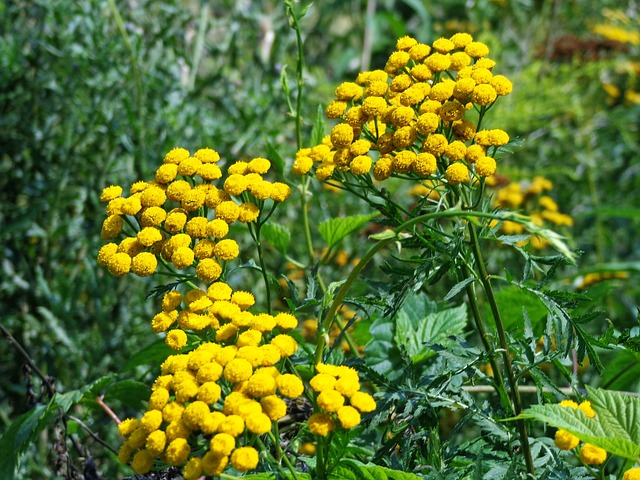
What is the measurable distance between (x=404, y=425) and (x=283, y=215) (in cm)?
205

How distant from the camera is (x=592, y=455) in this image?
118 cm

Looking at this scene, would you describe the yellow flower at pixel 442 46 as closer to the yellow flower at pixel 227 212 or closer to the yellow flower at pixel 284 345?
the yellow flower at pixel 227 212

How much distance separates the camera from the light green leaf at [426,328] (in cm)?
169

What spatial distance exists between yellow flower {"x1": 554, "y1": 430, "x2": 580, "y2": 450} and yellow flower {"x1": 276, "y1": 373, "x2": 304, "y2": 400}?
375 millimetres

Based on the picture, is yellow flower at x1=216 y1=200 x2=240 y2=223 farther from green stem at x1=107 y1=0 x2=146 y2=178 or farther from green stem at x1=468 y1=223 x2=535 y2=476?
green stem at x1=107 y1=0 x2=146 y2=178

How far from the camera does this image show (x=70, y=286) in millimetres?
2807

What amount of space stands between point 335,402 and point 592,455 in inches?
15.0

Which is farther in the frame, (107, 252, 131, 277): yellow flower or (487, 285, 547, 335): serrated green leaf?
(487, 285, 547, 335): serrated green leaf

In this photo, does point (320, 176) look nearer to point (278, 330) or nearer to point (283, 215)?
point (278, 330)

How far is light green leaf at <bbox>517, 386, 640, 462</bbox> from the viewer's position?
1110 millimetres

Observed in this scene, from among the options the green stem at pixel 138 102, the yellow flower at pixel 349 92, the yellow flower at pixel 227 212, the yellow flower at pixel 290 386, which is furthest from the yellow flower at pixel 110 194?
the green stem at pixel 138 102

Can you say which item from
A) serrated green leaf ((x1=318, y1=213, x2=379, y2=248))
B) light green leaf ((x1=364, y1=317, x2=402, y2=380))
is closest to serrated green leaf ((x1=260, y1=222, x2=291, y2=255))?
serrated green leaf ((x1=318, y1=213, x2=379, y2=248))

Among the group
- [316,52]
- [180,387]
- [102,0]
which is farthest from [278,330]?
[316,52]

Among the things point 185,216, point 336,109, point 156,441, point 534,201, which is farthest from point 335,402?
point 534,201
